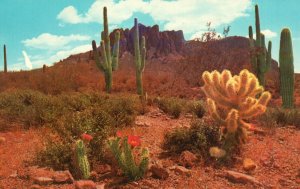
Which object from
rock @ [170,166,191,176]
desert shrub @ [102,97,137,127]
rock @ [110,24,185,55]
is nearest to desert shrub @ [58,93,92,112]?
desert shrub @ [102,97,137,127]

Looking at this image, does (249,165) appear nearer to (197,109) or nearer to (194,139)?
(194,139)

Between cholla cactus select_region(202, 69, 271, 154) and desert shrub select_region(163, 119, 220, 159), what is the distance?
0.84ft

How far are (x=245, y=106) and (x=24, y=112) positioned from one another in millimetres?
6305

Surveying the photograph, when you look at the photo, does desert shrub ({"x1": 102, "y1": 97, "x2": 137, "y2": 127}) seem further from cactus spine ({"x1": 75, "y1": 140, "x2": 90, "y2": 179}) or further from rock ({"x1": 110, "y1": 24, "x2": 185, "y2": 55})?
rock ({"x1": 110, "y1": 24, "x2": 185, "y2": 55})

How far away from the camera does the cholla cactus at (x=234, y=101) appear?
7.55 m

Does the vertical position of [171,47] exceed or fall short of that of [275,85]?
it exceeds it

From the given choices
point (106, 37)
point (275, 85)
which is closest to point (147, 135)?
point (106, 37)

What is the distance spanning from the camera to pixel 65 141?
7.84 meters

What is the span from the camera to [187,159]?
7.25 m

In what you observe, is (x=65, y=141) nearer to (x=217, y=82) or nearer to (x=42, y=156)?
(x=42, y=156)

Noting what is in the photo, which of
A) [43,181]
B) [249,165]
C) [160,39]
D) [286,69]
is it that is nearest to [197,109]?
[249,165]

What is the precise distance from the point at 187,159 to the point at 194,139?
71 centimetres

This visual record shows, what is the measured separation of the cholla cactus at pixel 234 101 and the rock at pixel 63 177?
9.05 feet

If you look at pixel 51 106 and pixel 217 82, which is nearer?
pixel 217 82
